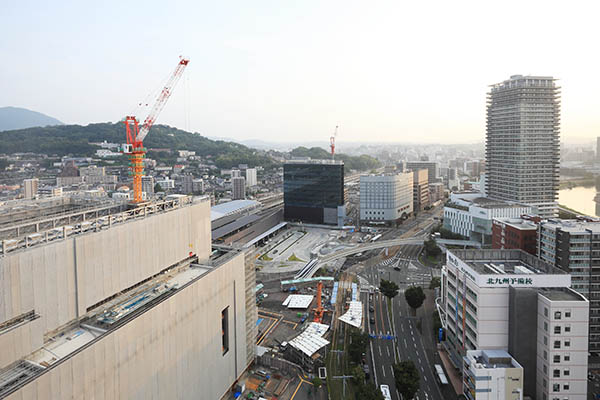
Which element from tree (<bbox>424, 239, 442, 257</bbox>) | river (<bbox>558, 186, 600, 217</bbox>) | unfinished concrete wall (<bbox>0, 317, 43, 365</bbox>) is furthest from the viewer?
river (<bbox>558, 186, 600, 217</bbox>)

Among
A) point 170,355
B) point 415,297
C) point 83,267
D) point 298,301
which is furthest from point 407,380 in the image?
point 83,267

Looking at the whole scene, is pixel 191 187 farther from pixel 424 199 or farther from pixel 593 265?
pixel 593 265

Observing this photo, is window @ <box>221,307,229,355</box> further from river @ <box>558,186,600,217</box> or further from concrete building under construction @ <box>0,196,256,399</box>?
river @ <box>558,186,600,217</box>

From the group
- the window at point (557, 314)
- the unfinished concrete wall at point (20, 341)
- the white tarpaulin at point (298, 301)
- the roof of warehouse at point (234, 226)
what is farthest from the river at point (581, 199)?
the unfinished concrete wall at point (20, 341)

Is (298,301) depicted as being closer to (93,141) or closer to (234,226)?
(234,226)

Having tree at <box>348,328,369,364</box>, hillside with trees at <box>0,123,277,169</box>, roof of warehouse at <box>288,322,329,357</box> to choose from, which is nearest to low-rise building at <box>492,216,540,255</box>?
tree at <box>348,328,369,364</box>

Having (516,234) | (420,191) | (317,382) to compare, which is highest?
(420,191)
